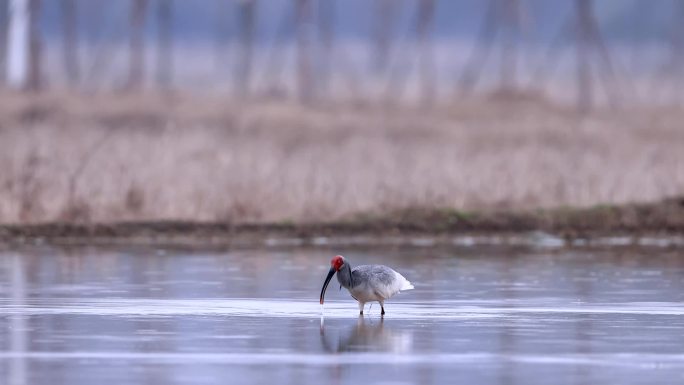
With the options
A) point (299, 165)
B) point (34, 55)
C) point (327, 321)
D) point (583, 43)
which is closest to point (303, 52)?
point (34, 55)

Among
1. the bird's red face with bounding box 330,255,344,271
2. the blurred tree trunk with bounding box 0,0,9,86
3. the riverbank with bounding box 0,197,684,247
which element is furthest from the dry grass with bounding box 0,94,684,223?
the blurred tree trunk with bounding box 0,0,9,86

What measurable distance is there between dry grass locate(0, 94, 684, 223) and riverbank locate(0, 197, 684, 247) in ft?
1.50

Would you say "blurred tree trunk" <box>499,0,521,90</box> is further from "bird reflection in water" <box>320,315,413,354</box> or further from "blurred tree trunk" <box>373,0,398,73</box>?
"bird reflection in water" <box>320,315,413,354</box>

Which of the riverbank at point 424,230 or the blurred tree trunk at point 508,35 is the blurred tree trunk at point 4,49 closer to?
the blurred tree trunk at point 508,35

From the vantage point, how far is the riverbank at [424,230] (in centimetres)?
2327

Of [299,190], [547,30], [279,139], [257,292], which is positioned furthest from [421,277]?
[547,30]

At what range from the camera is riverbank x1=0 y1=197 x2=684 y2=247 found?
23.3 meters

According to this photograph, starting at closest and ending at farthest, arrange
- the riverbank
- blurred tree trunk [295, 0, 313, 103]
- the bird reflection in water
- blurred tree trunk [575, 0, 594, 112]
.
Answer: the bird reflection in water → the riverbank → blurred tree trunk [575, 0, 594, 112] → blurred tree trunk [295, 0, 313, 103]

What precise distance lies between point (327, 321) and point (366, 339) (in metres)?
1.24

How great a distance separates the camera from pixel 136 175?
24953 mm

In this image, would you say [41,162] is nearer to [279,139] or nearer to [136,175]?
[136,175]

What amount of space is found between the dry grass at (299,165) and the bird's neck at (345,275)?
32.5ft

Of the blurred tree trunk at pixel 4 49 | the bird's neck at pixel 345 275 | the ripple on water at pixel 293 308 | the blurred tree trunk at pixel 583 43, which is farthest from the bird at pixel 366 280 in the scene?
the blurred tree trunk at pixel 4 49

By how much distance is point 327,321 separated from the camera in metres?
14.5
